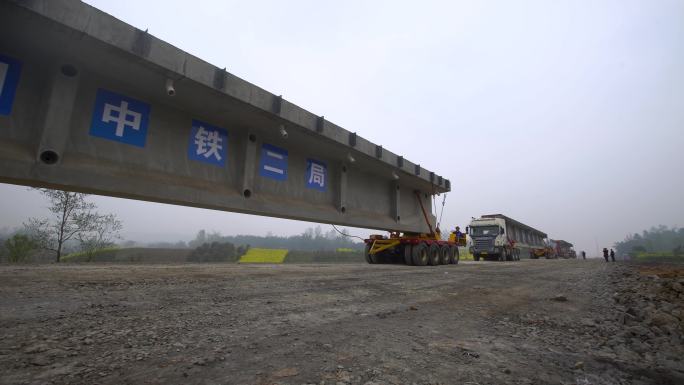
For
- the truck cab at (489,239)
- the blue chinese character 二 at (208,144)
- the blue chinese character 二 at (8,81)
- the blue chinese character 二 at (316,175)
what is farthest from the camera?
the truck cab at (489,239)

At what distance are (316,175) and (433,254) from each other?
27.3 ft

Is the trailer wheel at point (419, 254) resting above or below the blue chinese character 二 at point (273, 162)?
below

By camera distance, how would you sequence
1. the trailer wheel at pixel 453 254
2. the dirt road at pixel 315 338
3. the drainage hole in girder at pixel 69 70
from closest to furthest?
the dirt road at pixel 315 338 < the drainage hole in girder at pixel 69 70 < the trailer wheel at pixel 453 254

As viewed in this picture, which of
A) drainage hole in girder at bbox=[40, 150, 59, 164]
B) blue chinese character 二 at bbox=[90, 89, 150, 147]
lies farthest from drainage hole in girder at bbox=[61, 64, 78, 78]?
drainage hole in girder at bbox=[40, 150, 59, 164]

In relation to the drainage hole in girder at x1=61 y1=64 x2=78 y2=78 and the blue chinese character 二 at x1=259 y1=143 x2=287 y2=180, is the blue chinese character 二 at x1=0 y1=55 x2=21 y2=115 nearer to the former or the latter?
the drainage hole in girder at x1=61 y1=64 x2=78 y2=78

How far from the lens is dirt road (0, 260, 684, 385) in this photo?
2018 mm

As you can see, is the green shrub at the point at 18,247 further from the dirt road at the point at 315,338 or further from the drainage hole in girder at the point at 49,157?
the drainage hole in girder at the point at 49,157

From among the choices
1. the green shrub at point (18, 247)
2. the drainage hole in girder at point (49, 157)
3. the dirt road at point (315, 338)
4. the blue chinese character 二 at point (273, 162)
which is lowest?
the dirt road at point (315, 338)

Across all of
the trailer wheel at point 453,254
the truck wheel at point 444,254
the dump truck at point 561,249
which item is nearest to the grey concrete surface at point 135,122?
the truck wheel at point 444,254

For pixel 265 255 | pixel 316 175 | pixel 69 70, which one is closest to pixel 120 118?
pixel 69 70

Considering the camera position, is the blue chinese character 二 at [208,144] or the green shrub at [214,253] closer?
the blue chinese character 二 at [208,144]

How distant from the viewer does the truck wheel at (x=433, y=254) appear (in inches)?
519

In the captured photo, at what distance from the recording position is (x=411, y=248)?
12477 mm

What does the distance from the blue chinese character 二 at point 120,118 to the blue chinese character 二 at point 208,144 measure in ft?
2.45
